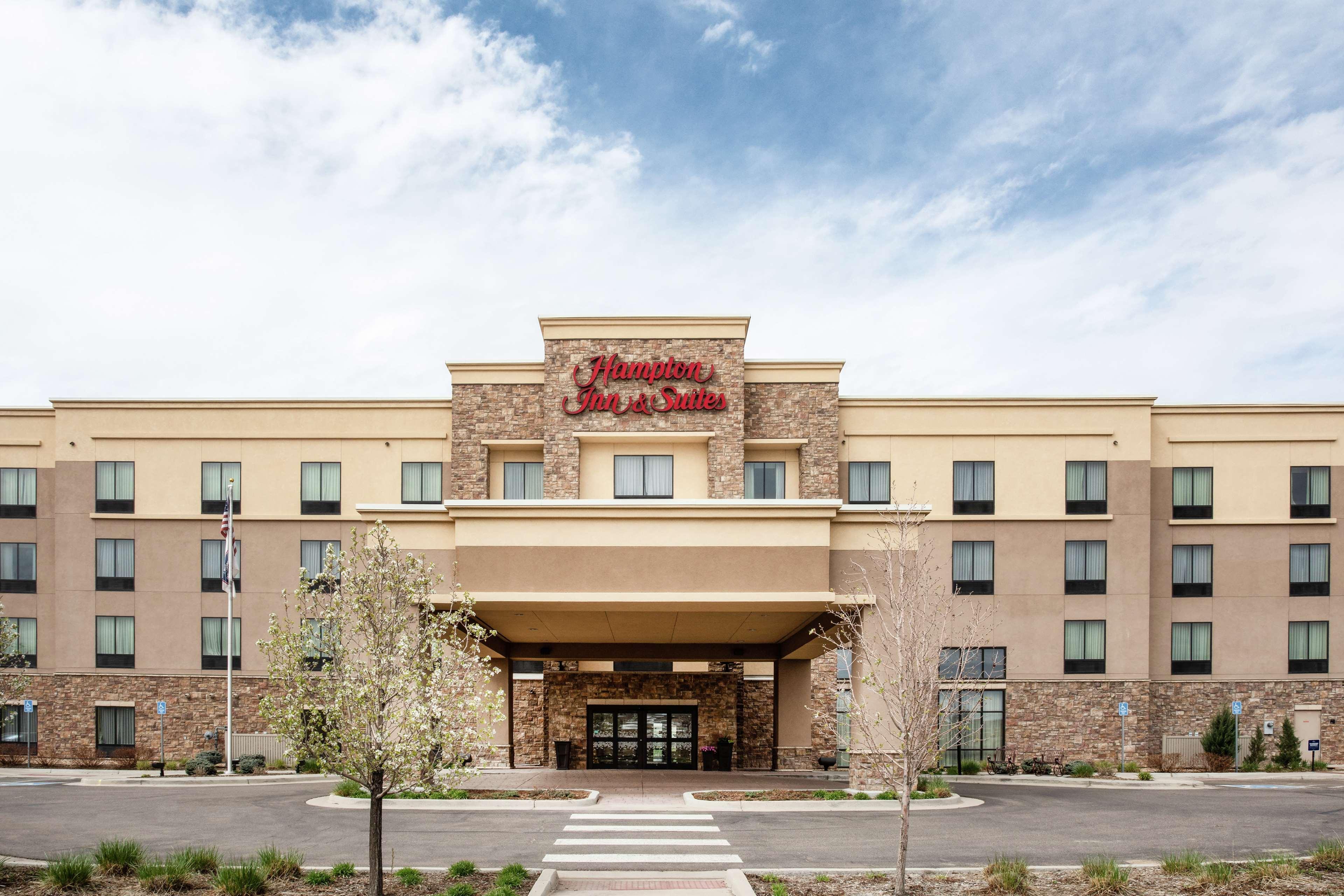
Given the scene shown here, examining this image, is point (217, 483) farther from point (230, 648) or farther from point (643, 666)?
point (643, 666)

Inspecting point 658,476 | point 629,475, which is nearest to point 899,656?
point 658,476

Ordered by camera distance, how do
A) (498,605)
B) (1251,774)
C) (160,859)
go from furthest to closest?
1. (1251,774)
2. (498,605)
3. (160,859)

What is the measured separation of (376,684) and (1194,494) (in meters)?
35.3

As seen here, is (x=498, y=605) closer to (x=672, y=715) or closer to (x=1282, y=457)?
(x=672, y=715)

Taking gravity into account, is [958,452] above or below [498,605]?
above

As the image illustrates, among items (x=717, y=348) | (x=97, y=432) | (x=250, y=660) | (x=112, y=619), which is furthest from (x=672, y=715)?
(x=97, y=432)

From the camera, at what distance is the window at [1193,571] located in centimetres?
3675

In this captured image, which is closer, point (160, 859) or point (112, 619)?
point (160, 859)

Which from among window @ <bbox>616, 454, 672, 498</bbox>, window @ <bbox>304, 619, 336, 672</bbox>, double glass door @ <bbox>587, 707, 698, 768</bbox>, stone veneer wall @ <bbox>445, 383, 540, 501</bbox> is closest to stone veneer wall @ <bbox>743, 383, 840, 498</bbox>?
window @ <bbox>616, 454, 672, 498</bbox>

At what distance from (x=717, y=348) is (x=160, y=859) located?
24625 mm

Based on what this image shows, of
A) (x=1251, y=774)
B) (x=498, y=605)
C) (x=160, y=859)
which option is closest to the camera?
(x=160, y=859)

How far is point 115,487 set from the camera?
3738 cm

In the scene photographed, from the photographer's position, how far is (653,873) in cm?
1424

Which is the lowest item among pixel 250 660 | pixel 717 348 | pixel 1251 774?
pixel 1251 774
